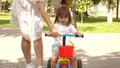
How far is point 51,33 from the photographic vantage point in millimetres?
5000

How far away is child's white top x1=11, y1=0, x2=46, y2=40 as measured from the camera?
5.82 meters

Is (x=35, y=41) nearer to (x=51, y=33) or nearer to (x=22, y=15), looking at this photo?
(x=22, y=15)

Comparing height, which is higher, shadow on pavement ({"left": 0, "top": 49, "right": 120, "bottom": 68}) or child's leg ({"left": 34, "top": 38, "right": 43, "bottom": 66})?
child's leg ({"left": 34, "top": 38, "right": 43, "bottom": 66})

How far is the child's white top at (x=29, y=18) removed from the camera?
19.1 feet

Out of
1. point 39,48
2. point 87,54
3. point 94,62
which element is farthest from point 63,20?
point 87,54

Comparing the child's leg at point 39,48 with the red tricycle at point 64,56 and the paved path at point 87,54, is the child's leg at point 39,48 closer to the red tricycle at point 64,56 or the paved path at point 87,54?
the red tricycle at point 64,56

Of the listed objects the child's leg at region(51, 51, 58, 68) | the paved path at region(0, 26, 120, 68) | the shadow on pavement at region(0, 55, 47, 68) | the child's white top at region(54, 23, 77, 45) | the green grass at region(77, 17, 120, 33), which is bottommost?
the green grass at region(77, 17, 120, 33)

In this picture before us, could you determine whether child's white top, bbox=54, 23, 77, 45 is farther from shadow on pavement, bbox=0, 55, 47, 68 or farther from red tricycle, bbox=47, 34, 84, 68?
shadow on pavement, bbox=0, 55, 47, 68

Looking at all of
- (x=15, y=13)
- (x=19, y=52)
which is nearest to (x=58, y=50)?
(x=15, y=13)

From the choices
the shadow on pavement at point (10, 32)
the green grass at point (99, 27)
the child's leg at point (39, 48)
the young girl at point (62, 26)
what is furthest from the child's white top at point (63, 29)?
the green grass at point (99, 27)

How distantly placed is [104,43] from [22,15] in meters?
6.14

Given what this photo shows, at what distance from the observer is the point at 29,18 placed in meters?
5.84

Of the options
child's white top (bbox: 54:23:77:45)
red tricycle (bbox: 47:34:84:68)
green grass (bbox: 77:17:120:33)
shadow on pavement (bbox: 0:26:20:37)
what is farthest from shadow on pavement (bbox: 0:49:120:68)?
green grass (bbox: 77:17:120:33)

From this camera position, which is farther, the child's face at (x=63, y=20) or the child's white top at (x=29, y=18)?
the child's white top at (x=29, y=18)
